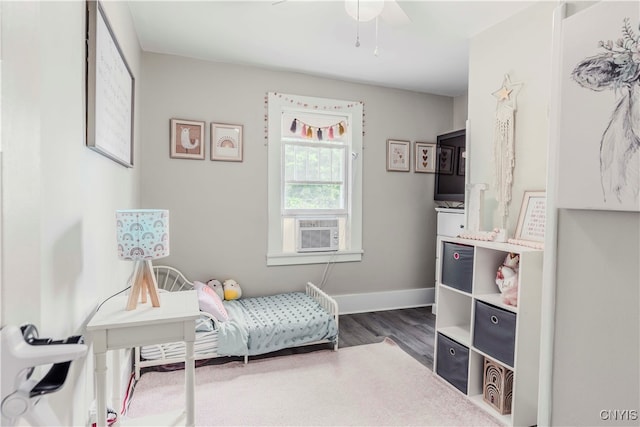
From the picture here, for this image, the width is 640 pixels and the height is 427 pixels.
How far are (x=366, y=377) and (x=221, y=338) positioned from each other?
1.09 meters

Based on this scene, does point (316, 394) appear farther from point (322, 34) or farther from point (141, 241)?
→ point (322, 34)

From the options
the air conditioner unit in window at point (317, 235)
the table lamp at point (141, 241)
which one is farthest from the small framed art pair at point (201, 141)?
the table lamp at point (141, 241)

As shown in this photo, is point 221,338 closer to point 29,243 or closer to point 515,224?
point 29,243

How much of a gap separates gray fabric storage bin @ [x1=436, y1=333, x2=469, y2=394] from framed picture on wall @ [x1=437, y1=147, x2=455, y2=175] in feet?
6.05

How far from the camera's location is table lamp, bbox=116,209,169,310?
142 centimetres

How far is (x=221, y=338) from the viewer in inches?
101

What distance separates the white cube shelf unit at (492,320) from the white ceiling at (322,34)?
155 cm

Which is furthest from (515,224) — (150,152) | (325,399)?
(150,152)

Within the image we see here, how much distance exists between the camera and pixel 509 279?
6.80ft

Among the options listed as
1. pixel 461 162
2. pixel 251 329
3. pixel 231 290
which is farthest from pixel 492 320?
pixel 231 290

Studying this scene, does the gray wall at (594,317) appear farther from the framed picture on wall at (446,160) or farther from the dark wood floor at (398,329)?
the framed picture on wall at (446,160)

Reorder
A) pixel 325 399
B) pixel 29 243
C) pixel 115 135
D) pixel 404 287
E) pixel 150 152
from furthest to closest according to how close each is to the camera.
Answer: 1. pixel 404 287
2. pixel 150 152
3. pixel 325 399
4. pixel 115 135
5. pixel 29 243

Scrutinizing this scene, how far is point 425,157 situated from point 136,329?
3.61m

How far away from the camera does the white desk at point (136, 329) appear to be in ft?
4.17
